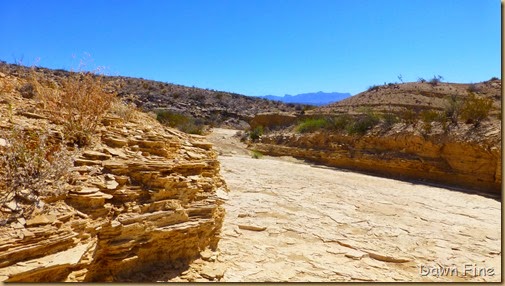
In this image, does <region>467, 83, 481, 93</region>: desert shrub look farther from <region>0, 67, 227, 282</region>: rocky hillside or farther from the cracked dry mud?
<region>0, 67, 227, 282</region>: rocky hillside

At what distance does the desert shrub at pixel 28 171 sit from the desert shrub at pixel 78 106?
1.68ft

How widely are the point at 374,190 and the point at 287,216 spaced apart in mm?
3595

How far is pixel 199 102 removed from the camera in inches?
1283

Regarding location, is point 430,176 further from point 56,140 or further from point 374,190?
point 56,140

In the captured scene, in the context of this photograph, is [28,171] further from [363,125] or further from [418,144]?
[363,125]

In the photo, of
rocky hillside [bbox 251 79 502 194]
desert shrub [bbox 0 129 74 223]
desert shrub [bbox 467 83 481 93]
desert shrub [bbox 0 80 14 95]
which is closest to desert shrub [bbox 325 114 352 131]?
rocky hillside [bbox 251 79 502 194]

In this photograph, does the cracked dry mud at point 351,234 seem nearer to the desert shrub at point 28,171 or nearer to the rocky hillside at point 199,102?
the desert shrub at point 28,171

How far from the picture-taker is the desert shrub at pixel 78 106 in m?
3.78

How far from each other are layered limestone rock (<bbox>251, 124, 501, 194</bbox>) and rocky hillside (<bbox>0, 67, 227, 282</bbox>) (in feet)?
28.5

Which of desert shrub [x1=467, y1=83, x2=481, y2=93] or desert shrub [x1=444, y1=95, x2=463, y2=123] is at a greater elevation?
desert shrub [x1=467, y1=83, x2=481, y2=93]

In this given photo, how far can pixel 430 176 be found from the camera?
11.0 m

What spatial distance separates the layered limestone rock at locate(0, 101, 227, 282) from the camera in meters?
2.50

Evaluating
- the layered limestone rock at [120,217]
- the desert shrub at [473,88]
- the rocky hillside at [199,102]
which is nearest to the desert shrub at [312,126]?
the rocky hillside at [199,102]

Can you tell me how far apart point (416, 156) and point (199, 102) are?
23.5 m
